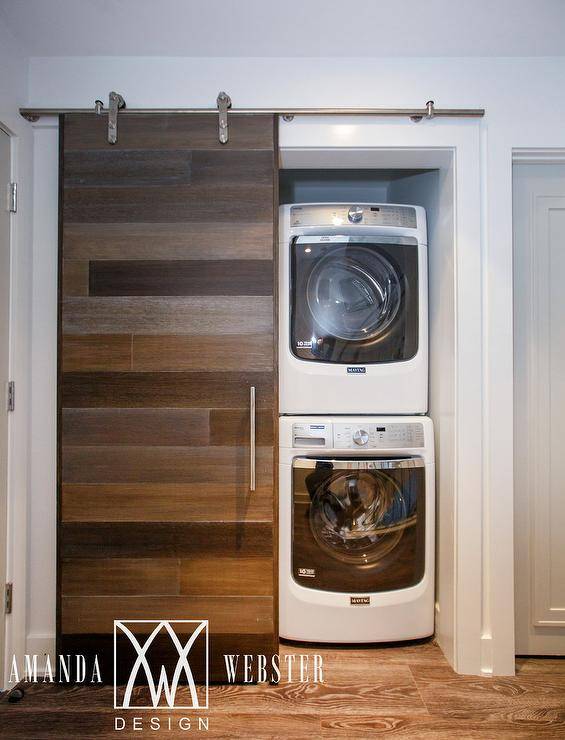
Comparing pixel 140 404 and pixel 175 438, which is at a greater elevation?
pixel 140 404

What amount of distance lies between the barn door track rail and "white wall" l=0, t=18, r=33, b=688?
11 cm

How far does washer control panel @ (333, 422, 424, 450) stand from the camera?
Answer: 81.1 inches

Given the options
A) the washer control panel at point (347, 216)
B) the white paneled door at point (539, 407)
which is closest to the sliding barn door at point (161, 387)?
the washer control panel at point (347, 216)

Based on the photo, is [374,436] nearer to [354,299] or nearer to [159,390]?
[354,299]

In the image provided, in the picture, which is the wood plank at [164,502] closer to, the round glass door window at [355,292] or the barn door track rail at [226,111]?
the round glass door window at [355,292]

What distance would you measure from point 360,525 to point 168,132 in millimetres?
1707

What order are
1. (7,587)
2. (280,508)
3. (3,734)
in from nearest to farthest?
1. (3,734)
2. (7,587)
3. (280,508)

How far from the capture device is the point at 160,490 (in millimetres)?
1906

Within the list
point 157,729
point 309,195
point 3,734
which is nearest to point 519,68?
point 309,195

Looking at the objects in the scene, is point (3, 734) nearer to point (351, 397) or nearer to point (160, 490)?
point (160, 490)

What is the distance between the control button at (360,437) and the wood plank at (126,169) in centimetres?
117

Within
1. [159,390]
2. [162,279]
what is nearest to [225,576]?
[159,390]

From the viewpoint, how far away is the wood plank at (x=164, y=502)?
190cm

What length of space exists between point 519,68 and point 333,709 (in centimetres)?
244
